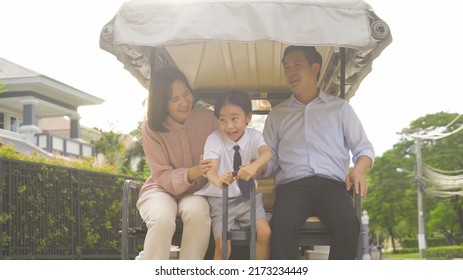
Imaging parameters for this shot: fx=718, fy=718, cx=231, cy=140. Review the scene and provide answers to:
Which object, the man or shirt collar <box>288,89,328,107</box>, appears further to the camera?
shirt collar <box>288,89,328,107</box>

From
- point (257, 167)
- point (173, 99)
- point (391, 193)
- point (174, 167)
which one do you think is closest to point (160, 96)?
point (173, 99)

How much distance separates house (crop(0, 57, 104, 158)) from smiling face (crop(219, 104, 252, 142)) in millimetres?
10184

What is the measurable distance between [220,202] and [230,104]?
0.59m

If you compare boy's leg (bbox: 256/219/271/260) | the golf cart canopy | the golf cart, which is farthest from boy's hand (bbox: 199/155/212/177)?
the golf cart canopy

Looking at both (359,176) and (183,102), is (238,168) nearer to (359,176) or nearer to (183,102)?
(183,102)

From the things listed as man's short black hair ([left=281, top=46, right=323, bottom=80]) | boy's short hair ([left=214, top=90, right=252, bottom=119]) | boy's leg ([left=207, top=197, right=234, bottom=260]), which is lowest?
boy's leg ([left=207, top=197, right=234, bottom=260])

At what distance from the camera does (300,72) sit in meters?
4.53

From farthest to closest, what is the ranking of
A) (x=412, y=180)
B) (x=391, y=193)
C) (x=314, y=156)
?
1. (x=391, y=193)
2. (x=412, y=180)
3. (x=314, y=156)

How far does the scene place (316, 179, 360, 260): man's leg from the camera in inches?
162

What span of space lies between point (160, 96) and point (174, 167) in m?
0.45

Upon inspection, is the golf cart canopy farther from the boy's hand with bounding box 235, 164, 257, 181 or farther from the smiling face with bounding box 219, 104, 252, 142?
the boy's hand with bounding box 235, 164, 257, 181

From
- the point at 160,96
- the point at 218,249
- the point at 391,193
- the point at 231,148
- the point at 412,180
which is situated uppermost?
the point at 412,180
